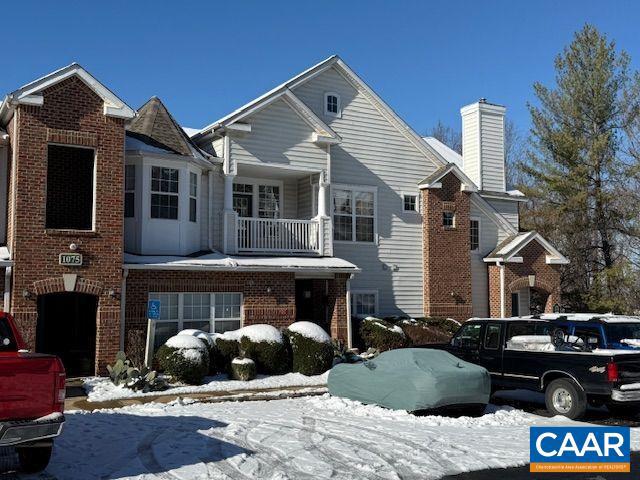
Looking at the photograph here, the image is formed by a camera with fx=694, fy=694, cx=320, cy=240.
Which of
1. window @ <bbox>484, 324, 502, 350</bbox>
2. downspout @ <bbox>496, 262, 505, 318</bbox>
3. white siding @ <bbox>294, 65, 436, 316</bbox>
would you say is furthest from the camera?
downspout @ <bbox>496, 262, 505, 318</bbox>

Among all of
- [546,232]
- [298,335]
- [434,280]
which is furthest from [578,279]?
[298,335]

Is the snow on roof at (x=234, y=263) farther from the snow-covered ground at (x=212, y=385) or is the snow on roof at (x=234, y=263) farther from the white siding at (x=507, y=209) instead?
the white siding at (x=507, y=209)

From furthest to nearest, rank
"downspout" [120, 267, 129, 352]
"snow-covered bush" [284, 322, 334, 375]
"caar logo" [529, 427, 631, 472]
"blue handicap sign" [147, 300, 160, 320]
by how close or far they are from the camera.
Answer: "snow-covered bush" [284, 322, 334, 375] → "downspout" [120, 267, 129, 352] → "blue handicap sign" [147, 300, 160, 320] → "caar logo" [529, 427, 631, 472]

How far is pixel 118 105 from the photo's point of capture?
16.9 meters

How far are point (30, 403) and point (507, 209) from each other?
23276mm

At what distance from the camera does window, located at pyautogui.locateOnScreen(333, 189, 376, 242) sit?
23.2m

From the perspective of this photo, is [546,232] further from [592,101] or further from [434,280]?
[434,280]

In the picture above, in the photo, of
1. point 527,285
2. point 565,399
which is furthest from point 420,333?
point 565,399

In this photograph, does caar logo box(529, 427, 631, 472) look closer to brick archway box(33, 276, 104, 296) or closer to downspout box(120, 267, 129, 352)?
downspout box(120, 267, 129, 352)

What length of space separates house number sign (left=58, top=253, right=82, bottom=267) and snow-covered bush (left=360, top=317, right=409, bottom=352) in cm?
882

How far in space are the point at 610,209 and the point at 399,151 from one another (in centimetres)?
1164

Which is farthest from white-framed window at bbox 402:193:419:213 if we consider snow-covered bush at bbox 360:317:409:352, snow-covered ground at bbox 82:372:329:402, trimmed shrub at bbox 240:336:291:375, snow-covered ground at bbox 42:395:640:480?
snow-covered ground at bbox 42:395:640:480

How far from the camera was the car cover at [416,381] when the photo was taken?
470 inches

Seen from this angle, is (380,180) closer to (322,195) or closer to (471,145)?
(322,195)
